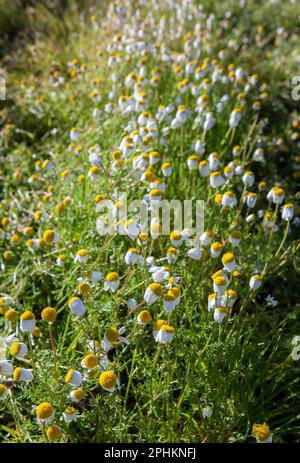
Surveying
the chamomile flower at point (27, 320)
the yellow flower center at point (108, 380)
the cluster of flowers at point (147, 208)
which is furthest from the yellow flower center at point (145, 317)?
the chamomile flower at point (27, 320)

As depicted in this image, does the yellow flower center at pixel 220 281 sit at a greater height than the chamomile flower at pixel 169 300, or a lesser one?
greater

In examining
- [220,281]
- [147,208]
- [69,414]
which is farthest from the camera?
[147,208]

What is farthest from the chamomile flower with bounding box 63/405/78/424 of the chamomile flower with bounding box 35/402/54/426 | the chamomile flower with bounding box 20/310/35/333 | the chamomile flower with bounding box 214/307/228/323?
the chamomile flower with bounding box 214/307/228/323

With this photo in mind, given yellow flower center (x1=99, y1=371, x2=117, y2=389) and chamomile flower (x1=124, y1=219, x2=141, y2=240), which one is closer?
yellow flower center (x1=99, y1=371, x2=117, y2=389)

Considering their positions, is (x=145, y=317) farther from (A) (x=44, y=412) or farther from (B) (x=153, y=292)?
(A) (x=44, y=412)

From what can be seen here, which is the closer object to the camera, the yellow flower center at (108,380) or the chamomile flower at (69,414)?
the yellow flower center at (108,380)

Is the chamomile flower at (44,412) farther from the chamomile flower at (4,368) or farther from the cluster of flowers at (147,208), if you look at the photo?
the chamomile flower at (4,368)

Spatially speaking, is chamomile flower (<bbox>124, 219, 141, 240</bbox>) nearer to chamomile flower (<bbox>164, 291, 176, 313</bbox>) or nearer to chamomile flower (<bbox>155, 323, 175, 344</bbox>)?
chamomile flower (<bbox>164, 291, 176, 313</bbox>)

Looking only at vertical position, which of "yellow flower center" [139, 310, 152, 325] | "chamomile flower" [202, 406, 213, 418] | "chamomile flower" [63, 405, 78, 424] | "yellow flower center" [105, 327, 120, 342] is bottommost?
"chamomile flower" [202, 406, 213, 418]

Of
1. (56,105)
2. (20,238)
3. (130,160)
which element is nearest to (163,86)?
(56,105)

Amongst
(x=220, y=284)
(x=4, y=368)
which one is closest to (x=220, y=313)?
(x=220, y=284)

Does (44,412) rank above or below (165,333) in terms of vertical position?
below

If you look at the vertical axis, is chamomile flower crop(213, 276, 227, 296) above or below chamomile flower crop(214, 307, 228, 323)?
above

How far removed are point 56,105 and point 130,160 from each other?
1856 millimetres
